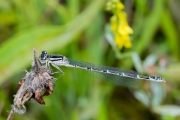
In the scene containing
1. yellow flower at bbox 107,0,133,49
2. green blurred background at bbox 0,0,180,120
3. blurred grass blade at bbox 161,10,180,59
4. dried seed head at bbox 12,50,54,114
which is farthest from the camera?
blurred grass blade at bbox 161,10,180,59

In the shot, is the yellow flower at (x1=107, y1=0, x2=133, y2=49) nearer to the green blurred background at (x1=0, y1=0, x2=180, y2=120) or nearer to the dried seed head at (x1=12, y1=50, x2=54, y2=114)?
the green blurred background at (x1=0, y1=0, x2=180, y2=120)

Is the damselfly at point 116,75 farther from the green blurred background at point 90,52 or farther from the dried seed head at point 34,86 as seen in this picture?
the dried seed head at point 34,86

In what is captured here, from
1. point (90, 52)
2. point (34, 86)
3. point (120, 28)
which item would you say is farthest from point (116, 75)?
point (34, 86)

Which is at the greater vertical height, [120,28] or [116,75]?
[120,28]

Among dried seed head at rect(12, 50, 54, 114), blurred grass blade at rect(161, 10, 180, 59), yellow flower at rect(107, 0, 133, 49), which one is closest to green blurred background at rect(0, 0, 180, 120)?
blurred grass blade at rect(161, 10, 180, 59)

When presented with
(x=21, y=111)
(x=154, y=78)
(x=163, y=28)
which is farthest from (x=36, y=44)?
(x=21, y=111)

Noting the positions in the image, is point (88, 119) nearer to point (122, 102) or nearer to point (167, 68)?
point (122, 102)

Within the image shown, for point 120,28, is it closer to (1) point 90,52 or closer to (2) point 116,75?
(2) point 116,75

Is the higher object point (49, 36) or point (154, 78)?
point (49, 36)
